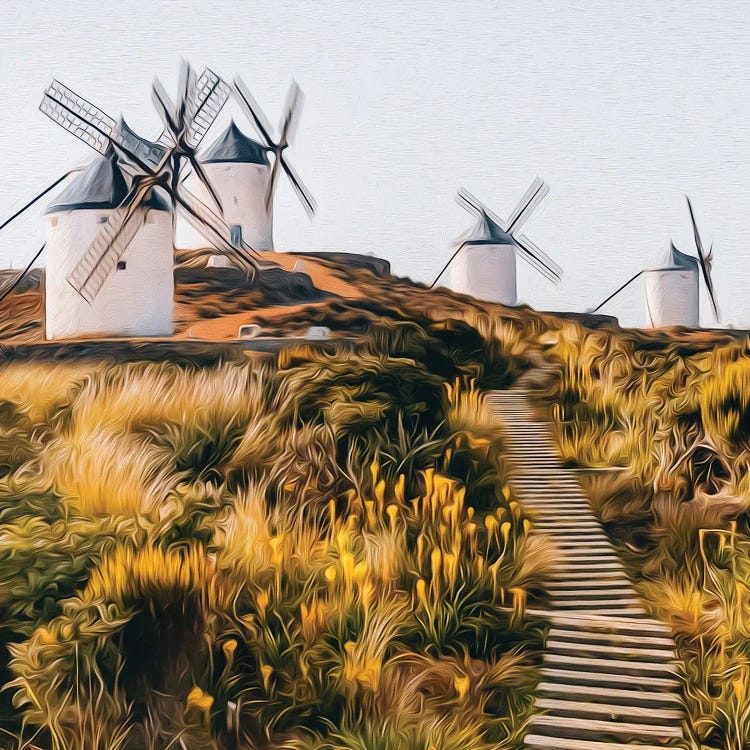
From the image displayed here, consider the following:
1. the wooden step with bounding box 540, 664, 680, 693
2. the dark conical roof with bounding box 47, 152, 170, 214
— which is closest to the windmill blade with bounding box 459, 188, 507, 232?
the wooden step with bounding box 540, 664, 680, 693

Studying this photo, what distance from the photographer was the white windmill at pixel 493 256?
724 centimetres

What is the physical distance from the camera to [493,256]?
11.0m

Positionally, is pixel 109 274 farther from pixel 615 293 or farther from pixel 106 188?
pixel 615 293

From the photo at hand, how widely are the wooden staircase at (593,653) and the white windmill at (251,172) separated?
3140 millimetres

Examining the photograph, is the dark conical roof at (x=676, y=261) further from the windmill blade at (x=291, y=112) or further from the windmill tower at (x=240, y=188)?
the windmill tower at (x=240, y=188)

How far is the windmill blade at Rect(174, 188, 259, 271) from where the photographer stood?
1270cm

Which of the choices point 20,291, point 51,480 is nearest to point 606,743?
point 51,480

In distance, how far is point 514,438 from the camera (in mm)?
6789

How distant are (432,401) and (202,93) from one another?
4031mm

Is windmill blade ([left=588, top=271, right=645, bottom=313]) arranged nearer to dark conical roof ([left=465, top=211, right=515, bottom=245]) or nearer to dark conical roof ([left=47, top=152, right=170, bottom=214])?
dark conical roof ([left=465, top=211, right=515, bottom=245])

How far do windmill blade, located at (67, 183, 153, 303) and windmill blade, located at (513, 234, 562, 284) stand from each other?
4745 mm

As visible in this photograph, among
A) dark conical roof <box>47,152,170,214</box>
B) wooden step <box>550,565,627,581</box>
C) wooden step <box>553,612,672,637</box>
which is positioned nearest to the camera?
wooden step <box>553,612,672,637</box>

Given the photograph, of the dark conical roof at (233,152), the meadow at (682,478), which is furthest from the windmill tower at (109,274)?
the meadow at (682,478)

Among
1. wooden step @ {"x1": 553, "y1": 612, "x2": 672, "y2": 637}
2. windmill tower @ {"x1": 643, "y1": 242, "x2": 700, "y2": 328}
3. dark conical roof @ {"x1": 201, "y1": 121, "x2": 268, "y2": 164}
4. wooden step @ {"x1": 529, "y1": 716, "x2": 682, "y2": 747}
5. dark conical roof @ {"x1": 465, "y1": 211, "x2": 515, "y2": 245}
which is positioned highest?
dark conical roof @ {"x1": 201, "y1": 121, "x2": 268, "y2": 164}
